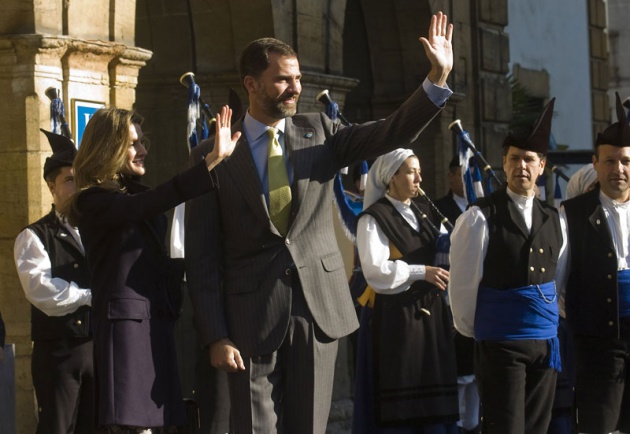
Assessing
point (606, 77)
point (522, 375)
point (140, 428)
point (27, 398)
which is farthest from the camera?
point (606, 77)

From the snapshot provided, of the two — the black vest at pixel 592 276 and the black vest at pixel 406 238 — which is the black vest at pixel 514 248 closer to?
the black vest at pixel 592 276

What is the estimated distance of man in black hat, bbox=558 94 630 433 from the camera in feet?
26.5

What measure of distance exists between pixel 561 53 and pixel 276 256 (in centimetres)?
1634

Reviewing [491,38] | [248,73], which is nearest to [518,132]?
[248,73]

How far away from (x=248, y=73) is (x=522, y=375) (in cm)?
242

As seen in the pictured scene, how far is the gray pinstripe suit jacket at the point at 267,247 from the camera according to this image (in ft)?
19.4

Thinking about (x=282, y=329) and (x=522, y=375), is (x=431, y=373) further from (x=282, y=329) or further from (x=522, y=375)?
(x=282, y=329)

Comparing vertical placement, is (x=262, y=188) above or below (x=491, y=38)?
below

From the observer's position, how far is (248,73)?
238 inches

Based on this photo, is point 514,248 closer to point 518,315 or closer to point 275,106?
point 518,315

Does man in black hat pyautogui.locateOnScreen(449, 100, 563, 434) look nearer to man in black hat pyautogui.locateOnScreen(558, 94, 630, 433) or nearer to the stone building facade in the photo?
man in black hat pyautogui.locateOnScreen(558, 94, 630, 433)

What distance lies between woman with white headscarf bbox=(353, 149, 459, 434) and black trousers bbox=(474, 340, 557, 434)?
1.24 meters

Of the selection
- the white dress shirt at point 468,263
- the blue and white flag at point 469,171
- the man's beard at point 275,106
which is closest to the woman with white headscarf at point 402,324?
the white dress shirt at point 468,263

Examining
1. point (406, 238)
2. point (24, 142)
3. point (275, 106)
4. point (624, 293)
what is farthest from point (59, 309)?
point (624, 293)
